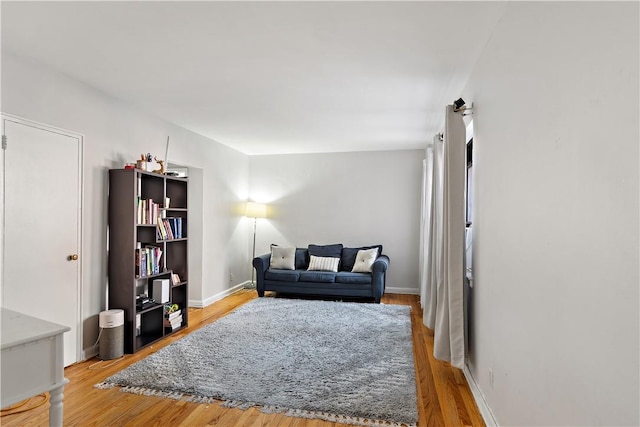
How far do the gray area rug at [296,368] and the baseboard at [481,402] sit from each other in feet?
1.37

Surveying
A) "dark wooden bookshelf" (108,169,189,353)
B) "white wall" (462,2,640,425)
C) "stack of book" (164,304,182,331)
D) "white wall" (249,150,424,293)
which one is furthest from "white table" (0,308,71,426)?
"white wall" (249,150,424,293)

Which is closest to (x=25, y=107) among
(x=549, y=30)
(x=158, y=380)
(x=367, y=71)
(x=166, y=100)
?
(x=166, y=100)

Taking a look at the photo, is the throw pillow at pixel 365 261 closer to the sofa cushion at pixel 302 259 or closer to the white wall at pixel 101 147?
the sofa cushion at pixel 302 259

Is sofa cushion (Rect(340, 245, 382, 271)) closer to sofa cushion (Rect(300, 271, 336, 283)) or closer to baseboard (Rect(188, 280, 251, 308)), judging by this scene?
sofa cushion (Rect(300, 271, 336, 283))

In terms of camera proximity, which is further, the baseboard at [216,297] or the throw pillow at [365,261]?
the throw pillow at [365,261]

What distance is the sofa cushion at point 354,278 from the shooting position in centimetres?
547

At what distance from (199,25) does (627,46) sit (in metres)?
2.13

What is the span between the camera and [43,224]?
293cm

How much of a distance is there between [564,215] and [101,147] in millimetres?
3753

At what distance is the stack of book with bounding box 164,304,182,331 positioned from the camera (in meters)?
4.03

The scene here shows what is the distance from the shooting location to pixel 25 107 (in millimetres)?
2789

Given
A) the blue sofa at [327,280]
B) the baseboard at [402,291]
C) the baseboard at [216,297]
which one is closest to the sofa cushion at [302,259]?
the blue sofa at [327,280]

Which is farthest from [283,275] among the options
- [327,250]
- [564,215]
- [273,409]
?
[564,215]

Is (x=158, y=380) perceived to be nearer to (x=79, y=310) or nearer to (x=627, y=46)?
(x=79, y=310)
